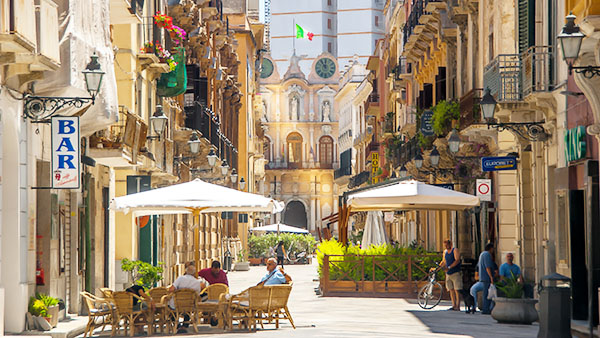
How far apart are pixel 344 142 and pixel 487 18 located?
235 feet

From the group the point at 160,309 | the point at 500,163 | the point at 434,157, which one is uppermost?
the point at 434,157

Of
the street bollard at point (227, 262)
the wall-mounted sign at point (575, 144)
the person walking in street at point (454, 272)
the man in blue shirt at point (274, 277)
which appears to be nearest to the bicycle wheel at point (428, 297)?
the person walking in street at point (454, 272)

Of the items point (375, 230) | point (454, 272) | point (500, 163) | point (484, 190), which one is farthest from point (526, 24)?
point (375, 230)

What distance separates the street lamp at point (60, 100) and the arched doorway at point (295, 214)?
88.5 meters

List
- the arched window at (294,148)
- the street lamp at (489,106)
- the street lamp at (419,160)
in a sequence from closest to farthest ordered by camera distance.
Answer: the street lamp at (489,106) → the street lamp at (419,160) → the arched window at (294,148)

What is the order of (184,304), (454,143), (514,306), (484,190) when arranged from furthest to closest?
(454,143) < (484,190) < (514,306) < (184,304)

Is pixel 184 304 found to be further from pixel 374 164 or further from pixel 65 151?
pixel 374 164

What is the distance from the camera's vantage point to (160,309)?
19.1m

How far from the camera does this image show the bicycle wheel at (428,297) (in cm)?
2464

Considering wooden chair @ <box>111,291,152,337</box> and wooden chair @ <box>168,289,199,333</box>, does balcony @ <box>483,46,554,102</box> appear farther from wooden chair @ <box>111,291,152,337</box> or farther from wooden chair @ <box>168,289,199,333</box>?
wooden chair @ <box>111,291,152,337</box>

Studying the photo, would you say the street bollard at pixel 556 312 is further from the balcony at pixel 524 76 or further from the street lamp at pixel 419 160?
the street lamp at pixel 419 160

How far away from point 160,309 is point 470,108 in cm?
1155

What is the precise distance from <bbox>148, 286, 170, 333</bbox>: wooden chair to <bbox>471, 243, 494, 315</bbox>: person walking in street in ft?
21.6

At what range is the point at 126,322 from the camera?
18.7m
